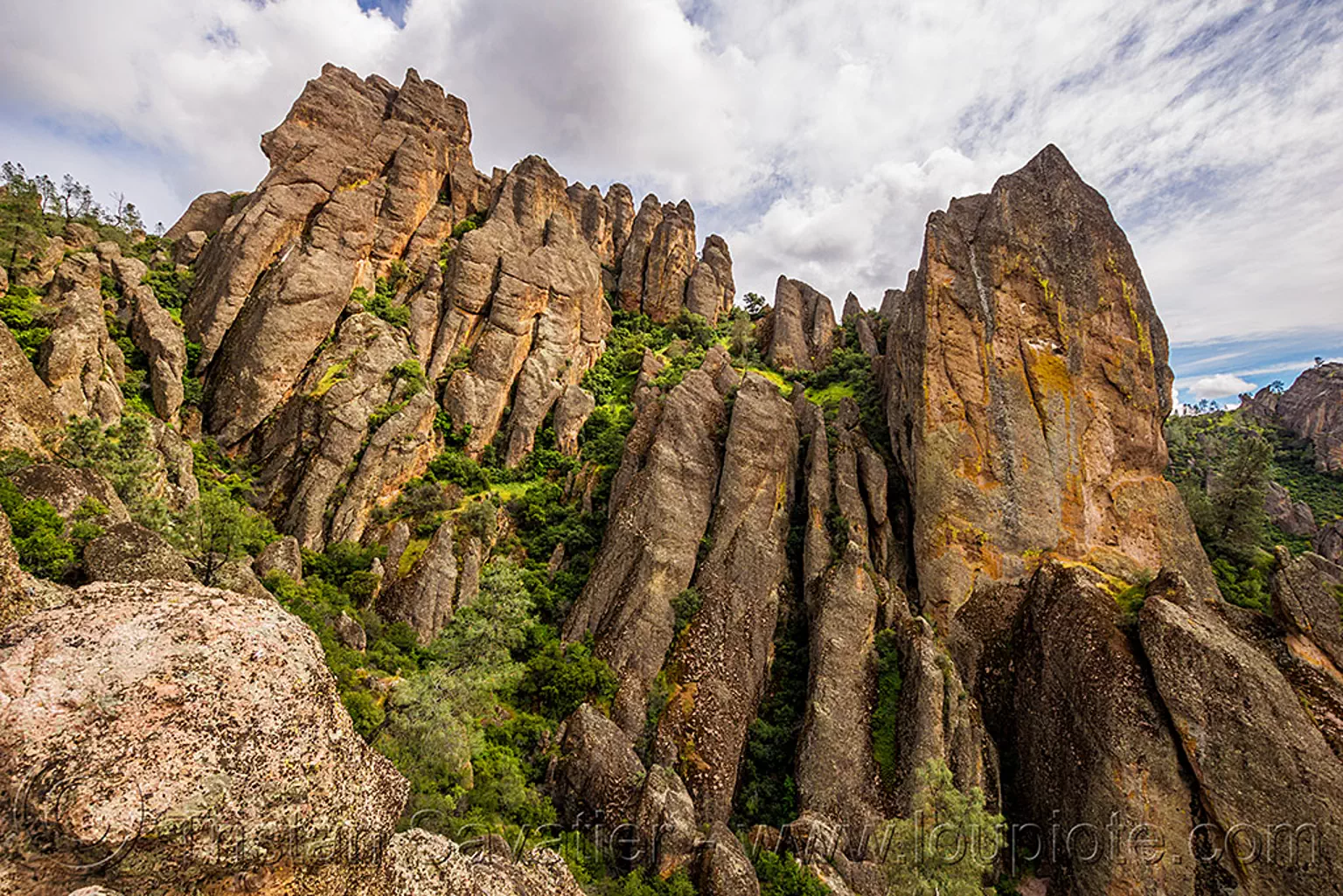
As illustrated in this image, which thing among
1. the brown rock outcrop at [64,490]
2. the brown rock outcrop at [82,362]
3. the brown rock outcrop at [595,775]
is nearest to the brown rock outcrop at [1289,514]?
the brown rock outcrop at [595,775]

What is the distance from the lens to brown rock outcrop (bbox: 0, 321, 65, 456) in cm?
2262

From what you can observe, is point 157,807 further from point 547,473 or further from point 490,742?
point 547,473

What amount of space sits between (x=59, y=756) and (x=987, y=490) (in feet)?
125

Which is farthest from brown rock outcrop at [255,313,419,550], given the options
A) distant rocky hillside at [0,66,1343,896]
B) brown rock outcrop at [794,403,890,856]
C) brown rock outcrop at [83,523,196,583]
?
brown rock outcrop at [794,403,890,856]

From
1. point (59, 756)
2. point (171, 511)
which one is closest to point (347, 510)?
point (171, 511)

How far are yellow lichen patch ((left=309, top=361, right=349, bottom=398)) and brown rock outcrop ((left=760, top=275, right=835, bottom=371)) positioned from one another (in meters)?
46.9

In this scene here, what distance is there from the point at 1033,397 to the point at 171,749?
138 ft

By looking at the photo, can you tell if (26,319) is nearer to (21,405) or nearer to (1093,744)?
(21,405)

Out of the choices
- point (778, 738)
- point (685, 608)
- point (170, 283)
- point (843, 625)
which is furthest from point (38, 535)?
point (170, 283)

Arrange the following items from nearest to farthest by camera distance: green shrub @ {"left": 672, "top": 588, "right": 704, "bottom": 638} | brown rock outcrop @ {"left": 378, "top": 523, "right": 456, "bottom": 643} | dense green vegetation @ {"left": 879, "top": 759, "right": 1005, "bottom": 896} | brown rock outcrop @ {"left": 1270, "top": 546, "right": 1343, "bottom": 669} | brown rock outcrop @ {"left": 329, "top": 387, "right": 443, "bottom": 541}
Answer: dense green vegetation @ {"left": 879, "top": 759, "right": 1005, "bottom": 896} < brown rock outcrop @ {"left": 1270, "top": 546, "right": 1343, "bottom": 669} < brown rock outcrop @ {"left": 378, "top": 523, "right": 456, "bottom": 643} < green shrub @ {"left": 672, "top": 588, "right": 704, "bottom": 638} < brown rock outcrop @ {"left": 329, "top": 387, "right": 443, "bottom": 541}

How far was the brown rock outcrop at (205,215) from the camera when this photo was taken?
5212 cm

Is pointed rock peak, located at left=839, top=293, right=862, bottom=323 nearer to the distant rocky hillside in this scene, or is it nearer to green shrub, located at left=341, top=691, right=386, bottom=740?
the distant rocky hillside

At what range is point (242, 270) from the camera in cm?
4062

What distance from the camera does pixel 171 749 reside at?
601 centimetres
